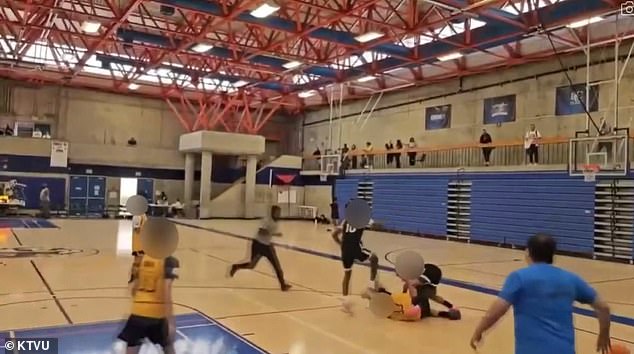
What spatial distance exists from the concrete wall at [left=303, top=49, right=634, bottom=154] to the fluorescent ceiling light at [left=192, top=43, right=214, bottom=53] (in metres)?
12.0

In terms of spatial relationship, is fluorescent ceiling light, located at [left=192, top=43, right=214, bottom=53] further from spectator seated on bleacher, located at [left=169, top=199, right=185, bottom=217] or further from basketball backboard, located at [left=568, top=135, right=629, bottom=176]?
basketball backboard, located at [left=568, top=135, right=629, bottom=176]

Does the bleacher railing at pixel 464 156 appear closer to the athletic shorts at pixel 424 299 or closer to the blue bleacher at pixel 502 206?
the blue bleacher at pixel 502 206

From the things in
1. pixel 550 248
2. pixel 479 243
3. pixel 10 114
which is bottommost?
pixel 479 243

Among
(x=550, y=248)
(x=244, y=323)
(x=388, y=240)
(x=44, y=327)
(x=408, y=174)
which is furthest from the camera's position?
(x=408, y=174)

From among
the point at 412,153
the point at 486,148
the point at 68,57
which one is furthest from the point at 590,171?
the point at 68,57

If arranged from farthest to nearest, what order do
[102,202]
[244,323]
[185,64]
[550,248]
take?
[102,202], [185,64], [244,323], [550,248]

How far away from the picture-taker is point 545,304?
346 centimetres

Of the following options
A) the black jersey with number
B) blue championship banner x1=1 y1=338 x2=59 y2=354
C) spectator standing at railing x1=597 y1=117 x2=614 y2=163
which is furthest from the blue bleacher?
blue championship banner x1=1 y1=338 x2=59 y2=354

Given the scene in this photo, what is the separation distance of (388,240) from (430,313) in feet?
46.8

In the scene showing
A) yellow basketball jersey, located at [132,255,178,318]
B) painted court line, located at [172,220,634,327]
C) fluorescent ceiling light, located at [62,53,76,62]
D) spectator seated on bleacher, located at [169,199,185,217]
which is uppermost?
fluorescent ceiling light, located at [62,53,76,62]

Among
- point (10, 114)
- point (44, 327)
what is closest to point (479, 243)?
point (44, 327)

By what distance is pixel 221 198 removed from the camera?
113ft

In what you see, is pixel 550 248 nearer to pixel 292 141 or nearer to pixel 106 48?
pixel 106 48

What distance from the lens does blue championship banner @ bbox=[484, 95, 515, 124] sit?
2428cm
